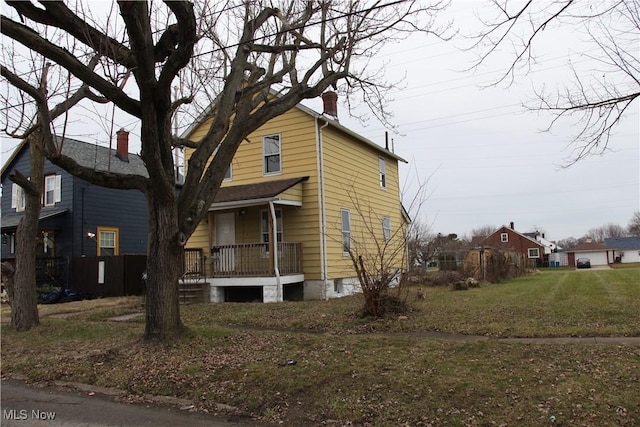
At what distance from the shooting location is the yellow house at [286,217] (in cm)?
1652

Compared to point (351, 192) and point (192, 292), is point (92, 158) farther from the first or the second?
point (351, 192)

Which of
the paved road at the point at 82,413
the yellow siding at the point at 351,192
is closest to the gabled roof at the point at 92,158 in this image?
the yellow siding at the point at 351,192

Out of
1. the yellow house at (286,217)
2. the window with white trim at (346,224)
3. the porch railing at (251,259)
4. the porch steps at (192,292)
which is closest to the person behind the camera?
the porch steps at (192,292)

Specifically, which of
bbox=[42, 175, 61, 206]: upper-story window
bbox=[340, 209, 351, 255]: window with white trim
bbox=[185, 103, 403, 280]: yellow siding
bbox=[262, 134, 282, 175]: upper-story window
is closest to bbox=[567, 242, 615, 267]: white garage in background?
bbox=[340, 209, 351, 255]: window with white trim

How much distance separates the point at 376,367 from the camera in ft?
20.8

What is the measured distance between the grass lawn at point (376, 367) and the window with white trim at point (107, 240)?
1407 centimetres

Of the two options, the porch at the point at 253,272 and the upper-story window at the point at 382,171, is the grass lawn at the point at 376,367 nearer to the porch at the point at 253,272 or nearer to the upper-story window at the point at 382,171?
the porch at the point at 253,272

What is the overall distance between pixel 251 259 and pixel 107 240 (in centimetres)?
1121

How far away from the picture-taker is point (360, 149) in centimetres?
2056

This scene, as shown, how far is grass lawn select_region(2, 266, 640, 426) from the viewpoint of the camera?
4.93 meters

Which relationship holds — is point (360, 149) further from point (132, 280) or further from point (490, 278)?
point (132, 280)

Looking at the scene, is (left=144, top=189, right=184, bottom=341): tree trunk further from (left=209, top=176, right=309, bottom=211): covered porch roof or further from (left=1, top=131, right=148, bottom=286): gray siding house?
(left=1, top=131, right=148, bottom=286): gray siding house

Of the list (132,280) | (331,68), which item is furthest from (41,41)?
(132,280)

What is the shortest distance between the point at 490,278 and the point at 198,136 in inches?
569
